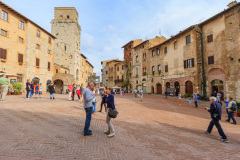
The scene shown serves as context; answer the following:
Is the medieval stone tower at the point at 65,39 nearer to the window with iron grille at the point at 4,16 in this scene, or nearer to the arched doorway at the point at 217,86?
the window with iron grille at the point at 4,16

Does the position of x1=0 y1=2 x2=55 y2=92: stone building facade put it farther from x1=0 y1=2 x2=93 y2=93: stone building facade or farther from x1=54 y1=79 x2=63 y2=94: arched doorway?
x1=54 y1=79 x2=63 y2=94: arched doorway

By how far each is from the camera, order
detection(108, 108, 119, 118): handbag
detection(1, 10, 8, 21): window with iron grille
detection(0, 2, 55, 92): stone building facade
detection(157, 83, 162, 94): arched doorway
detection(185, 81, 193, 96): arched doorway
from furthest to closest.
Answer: detection(157, 83, 162, 94): arched doorway, detection(185, 81, 193, 96): arched doorway, detection(0, 2, 55, 92): stone building facade, detection(1, 10, 8, 21): window with iron grille, detection(108, 108, 119, 118): handbag

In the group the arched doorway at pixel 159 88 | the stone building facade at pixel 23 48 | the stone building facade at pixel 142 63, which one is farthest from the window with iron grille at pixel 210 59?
the stone building facade at pixel 23 48

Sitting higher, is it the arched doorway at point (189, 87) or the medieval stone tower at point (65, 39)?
the medieval stone tower at point (65, 39)

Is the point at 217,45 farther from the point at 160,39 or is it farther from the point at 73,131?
the point at 73,131

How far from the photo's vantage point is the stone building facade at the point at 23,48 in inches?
736

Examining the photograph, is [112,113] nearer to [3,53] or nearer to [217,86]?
[217,86]

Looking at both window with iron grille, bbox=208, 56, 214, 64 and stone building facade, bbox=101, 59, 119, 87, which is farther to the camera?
stone building facade, bbox=101, 59, 119, 87

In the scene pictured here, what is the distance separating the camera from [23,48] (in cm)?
2138

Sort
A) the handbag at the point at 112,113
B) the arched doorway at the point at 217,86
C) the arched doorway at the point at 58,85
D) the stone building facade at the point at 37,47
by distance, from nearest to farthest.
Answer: the handbag at the point at 112,113
the arched doorway at the point at 217,86
the stone building facade at the point at 37,47
the arched doorway at the point at 58,85

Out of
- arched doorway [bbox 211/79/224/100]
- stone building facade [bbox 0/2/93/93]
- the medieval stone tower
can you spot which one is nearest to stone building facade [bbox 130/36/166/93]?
arched doorway [bbox 211/79/224/100]

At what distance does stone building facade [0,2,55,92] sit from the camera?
18.7 metres

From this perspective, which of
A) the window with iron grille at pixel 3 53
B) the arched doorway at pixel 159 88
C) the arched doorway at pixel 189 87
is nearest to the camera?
the window with iron grille at pixel 3 53

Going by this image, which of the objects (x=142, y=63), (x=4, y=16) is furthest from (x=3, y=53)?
(x=142, y=63)
